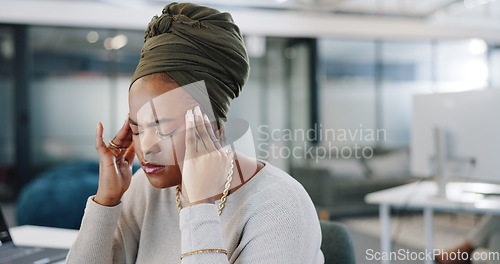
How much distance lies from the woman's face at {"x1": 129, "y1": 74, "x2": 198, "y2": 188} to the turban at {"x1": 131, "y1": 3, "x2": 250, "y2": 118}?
0.02 m

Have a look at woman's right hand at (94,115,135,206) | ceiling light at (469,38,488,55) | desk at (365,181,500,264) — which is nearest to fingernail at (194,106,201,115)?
woman's right hand at (94,115,135,206)

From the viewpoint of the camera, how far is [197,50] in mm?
798

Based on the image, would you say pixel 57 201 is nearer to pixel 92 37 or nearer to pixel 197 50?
pixel 197 50

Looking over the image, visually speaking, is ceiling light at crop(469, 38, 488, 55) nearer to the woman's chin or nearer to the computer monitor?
the computer monitor

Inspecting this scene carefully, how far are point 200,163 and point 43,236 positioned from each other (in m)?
0.79

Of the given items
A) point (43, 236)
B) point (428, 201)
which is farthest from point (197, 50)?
point (428, 201)

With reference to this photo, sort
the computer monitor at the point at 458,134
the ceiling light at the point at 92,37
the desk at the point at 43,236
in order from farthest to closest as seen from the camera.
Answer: the ceiling light at the point at 92,37 < the computer monitor at the point at 458,134 < the desk at the point at 43,236

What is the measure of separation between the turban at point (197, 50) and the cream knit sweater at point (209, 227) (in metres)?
0.20

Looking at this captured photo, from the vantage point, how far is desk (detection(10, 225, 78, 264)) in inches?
47.0

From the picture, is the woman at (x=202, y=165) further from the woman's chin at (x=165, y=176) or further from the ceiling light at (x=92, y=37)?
the ceiling light at (x=92, y=37)

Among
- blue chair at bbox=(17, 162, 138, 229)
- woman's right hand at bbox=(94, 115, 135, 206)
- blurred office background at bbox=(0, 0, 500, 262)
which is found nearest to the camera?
woman's right hand at bbox=(94, 115, 135, 206)

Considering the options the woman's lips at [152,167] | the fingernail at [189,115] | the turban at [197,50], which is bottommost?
the woman's lips at [152,167]

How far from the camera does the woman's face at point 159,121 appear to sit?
0.79 metres

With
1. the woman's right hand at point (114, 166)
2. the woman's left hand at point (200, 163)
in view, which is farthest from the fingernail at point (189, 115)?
the woman's right hand at point (114, 166)
